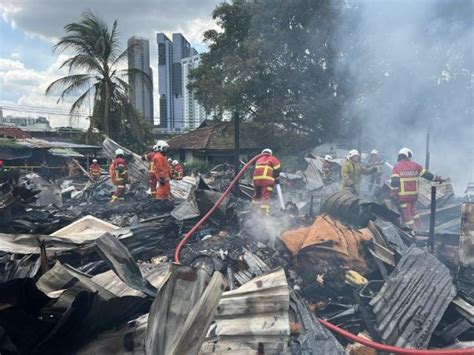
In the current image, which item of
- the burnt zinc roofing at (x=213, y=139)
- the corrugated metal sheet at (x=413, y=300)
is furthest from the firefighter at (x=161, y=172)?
the burnt zinc roofing at (x=213, y=139)

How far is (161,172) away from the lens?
8.44m

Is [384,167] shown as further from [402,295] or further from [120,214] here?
[402,295]

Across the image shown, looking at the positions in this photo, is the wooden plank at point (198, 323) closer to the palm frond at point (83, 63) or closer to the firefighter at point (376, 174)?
the firefighter at point (376, 174)

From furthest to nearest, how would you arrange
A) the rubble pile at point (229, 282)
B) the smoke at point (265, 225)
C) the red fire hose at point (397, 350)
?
the smoke at point (265, 225)
the red fire hose at point (397, 350)
the rubble pile at point (229, 282)

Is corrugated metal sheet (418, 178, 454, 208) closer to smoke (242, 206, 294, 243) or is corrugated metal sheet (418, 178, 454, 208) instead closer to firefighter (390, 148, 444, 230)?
firefighter (390, 148, 444, 230)

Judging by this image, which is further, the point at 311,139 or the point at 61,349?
the point at 311,139

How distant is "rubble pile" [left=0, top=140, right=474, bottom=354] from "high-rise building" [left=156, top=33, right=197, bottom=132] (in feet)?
61.0

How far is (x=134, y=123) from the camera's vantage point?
1978 centimetres

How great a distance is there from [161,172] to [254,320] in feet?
20.2

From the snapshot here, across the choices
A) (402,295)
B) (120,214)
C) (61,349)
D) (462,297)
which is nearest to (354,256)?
(402,295)

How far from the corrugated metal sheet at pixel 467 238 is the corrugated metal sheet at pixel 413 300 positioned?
A: 557mm

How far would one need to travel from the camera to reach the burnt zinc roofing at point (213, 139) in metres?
22.6

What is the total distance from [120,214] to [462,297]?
668 cm

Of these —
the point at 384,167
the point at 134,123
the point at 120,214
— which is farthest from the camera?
the point at 134,123
